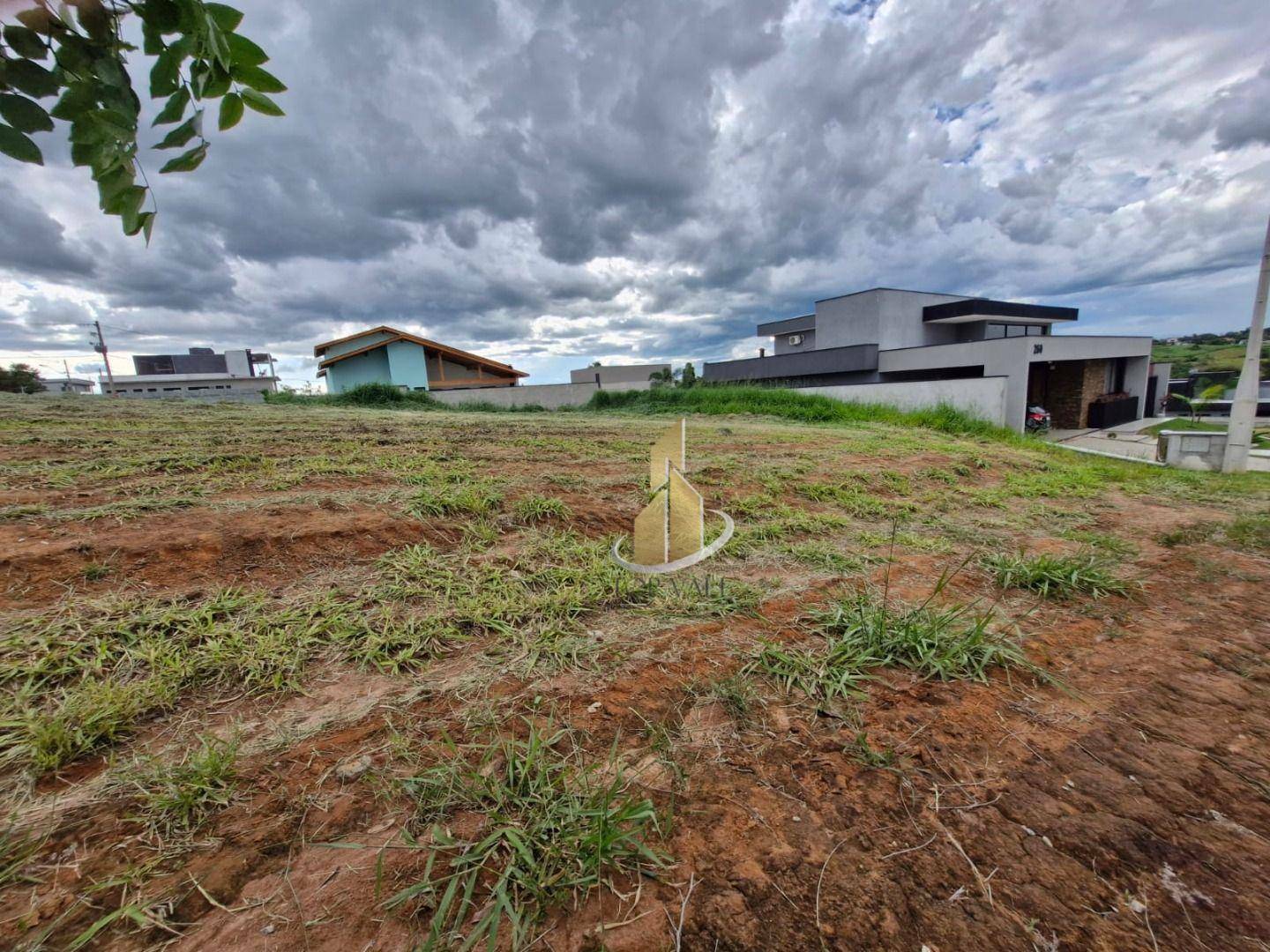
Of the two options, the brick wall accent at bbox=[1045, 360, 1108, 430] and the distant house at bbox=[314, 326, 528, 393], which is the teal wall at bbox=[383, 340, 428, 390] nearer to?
the distant house at bbox=[314, 326, 528, 393]

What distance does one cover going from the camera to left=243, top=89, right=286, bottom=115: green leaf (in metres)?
0.82

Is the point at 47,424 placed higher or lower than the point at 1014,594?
higher

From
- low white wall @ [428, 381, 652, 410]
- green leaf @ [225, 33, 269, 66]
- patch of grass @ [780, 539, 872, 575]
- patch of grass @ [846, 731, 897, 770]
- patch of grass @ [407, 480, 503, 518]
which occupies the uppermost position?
green leaf @ [225, 33, 269, 66]

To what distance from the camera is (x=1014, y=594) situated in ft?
8.12

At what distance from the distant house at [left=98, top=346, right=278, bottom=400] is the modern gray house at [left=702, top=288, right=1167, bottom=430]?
34876mm

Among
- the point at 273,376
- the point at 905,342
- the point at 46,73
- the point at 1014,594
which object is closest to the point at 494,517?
the point at 46,73

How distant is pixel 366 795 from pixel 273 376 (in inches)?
1903

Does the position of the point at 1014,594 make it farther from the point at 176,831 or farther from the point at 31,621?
the point at 31,621

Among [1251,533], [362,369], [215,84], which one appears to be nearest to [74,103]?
[215,84]

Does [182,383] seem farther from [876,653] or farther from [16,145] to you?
[876,653]

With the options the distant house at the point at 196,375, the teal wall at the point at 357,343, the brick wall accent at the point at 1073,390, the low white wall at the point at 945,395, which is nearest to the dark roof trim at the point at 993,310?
the brick wall accent at the point at 1073,390

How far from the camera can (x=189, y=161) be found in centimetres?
78

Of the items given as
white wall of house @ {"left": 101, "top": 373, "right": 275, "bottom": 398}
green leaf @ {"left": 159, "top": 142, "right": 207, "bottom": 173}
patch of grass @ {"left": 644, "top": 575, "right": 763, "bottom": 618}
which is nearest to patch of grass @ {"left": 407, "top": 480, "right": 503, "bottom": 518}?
patch of grass @ {"left": 644, "top": 575, "right": 763, "bottom": 618}

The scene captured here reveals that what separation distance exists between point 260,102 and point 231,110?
0.05m
